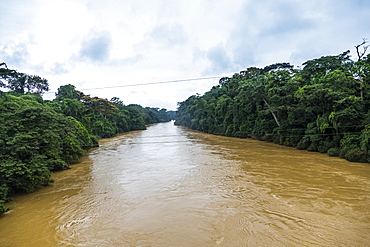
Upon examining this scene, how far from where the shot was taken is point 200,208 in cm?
700

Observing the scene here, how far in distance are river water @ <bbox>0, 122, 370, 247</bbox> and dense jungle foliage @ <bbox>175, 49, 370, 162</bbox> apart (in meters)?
2.91

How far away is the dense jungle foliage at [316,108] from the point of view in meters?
13.0

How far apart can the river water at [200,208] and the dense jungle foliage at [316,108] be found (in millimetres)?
2906

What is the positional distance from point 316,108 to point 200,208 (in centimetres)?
1347

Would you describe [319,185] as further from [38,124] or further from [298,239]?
[38,124]

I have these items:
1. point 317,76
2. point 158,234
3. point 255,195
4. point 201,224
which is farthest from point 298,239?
point 317,76

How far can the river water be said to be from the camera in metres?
5.30

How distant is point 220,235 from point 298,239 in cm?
186

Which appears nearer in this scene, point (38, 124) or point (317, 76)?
point (38, 124)

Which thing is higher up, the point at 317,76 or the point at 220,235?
the point at 317,76

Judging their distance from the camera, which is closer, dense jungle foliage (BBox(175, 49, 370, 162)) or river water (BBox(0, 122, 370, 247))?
river water (BBox(0, 122, 370, 247))

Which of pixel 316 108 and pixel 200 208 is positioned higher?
pixel 316 108

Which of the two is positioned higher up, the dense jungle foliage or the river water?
the dense jungle foliage

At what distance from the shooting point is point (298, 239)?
5.02 meters
